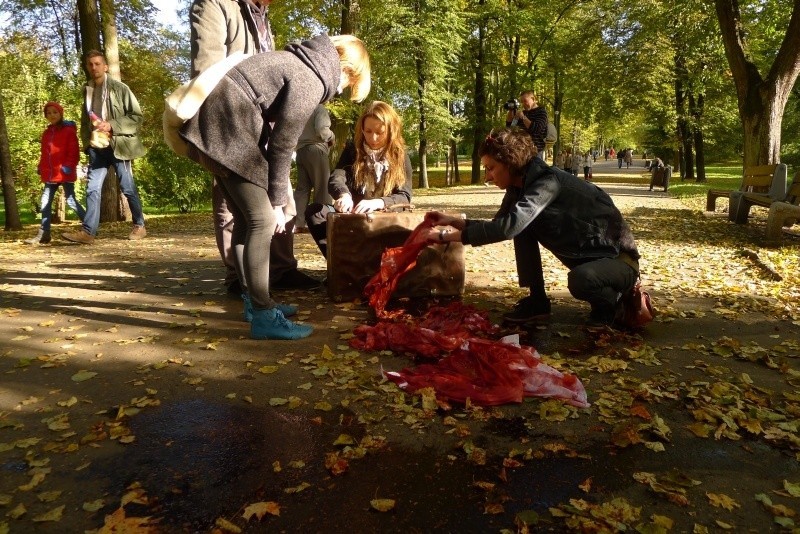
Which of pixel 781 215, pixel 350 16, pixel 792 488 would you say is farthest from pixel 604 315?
pixel 350 16

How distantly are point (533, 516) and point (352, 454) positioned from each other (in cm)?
74

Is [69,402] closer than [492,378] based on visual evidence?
Yes

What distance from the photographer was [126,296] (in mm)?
4680

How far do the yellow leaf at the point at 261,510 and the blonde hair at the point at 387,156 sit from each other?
312cm

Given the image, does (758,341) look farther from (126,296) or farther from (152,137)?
(152,137)

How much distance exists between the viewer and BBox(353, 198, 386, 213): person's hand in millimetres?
4301

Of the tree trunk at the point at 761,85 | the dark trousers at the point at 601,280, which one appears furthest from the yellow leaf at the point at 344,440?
the tree trunk at the point at 761,85

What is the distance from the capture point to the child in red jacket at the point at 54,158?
731cm

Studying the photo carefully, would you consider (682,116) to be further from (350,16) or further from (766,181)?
(766,181)

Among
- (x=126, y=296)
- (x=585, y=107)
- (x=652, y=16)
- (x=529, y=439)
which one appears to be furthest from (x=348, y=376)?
(x=585, y=107)

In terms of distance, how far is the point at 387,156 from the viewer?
4.54 m

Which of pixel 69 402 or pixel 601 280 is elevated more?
pixel 601 280

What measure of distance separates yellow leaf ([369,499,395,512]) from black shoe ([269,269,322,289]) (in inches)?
129

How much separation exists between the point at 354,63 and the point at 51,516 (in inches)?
106
